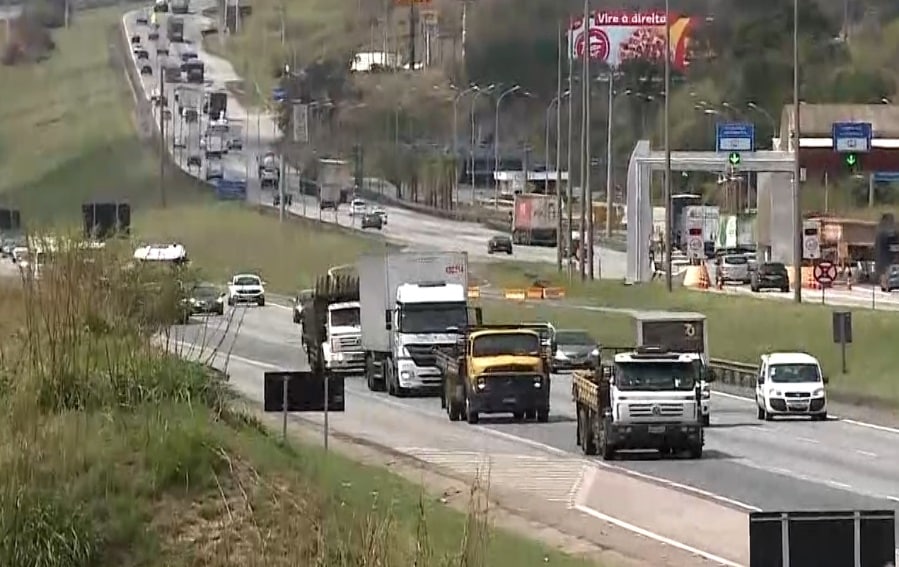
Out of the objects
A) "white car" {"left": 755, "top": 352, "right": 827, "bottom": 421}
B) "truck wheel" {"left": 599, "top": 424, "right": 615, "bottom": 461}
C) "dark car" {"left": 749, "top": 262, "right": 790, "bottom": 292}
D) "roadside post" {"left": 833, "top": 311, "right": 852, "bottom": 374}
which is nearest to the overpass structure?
"dark car" {"left": 749, "top": 262, "right": 790, "bottom": 292}

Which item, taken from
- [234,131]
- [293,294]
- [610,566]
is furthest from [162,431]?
[234,131]

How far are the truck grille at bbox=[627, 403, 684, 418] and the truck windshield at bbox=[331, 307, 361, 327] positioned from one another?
2164cm

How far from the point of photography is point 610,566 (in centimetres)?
2184

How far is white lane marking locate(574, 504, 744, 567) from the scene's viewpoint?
2231 centimetres

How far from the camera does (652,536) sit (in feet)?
80.7

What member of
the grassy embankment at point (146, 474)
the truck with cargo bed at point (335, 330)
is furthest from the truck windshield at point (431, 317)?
the grassy embankment at point (146, 474)

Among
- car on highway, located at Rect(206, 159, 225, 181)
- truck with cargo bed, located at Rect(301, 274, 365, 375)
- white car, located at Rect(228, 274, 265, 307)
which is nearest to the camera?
truck with cargo bed, located at Rect(301, 274, 365, 375)

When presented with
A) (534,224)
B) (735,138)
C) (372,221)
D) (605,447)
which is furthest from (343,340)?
(534,224)

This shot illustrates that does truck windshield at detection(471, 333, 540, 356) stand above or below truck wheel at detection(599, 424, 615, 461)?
above

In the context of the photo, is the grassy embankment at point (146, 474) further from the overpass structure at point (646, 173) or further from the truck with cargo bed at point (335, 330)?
the overpass structure at point (646, 173)

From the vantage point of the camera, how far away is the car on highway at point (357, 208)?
12069 centimetres

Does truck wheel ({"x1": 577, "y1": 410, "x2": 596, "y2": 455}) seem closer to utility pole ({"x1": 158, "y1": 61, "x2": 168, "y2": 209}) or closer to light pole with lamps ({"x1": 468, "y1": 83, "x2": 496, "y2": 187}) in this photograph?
utility pole ({"x1": 158, "y1": 61, "x2": 168, "y2": 209})

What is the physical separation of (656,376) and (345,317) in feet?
71.8

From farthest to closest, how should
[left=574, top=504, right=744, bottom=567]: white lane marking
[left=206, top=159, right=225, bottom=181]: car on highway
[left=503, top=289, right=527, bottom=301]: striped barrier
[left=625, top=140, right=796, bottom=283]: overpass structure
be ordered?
[left=206, top=159, right=225, bottom=181]: car on highway → [left=625, top=140, right=796, bottom=283]: overpass structure → [left=503, top=289, right=527, bottom=301]: striped barrier → [left=574, top=504, right=744, bottom=567]: white lane marking
